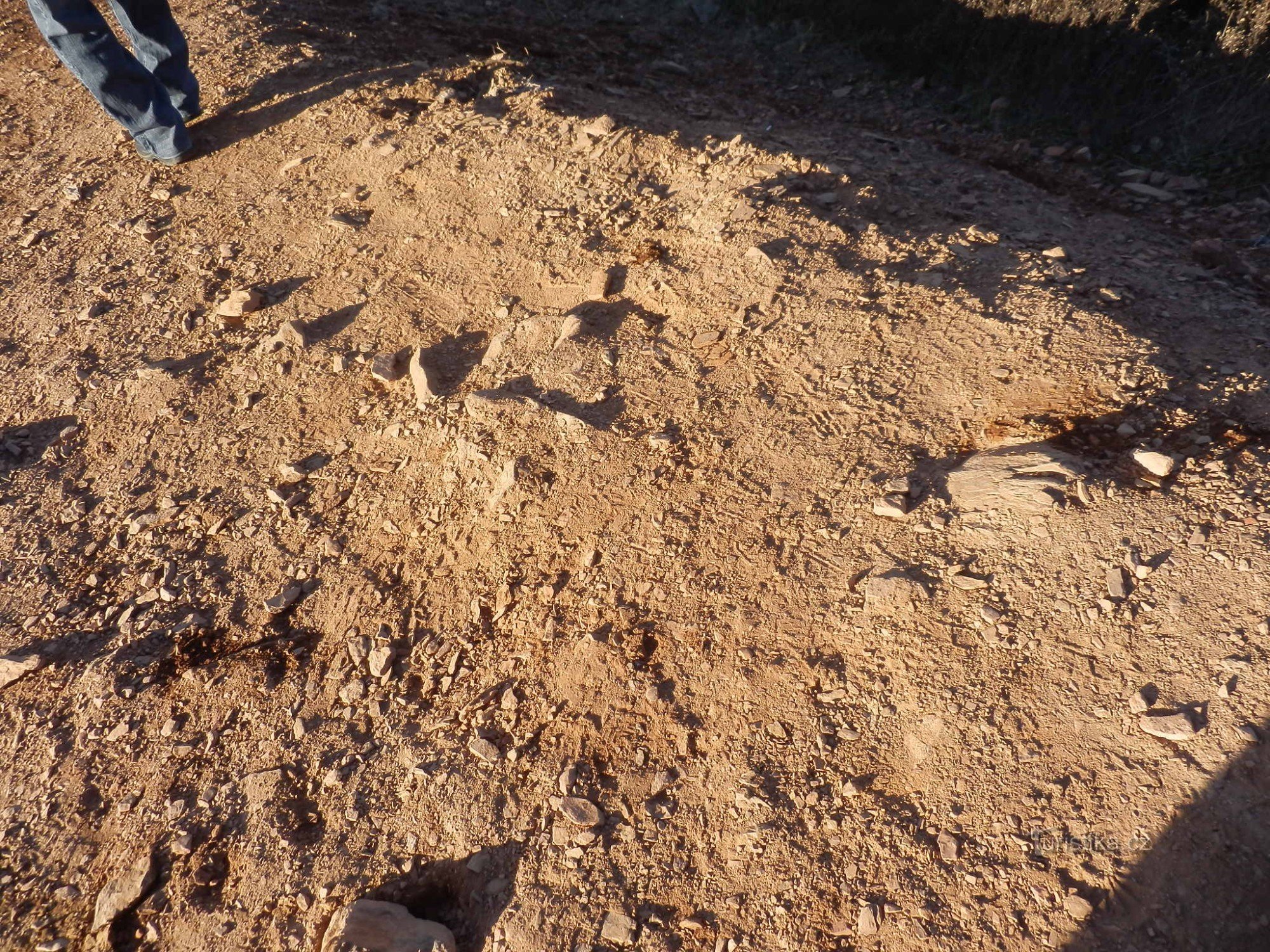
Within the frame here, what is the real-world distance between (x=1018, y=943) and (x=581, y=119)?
3149mm

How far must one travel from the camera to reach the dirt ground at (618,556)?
1.65m

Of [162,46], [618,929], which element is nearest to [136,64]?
[162,46]

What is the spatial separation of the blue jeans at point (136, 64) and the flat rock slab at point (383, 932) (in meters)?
3.22

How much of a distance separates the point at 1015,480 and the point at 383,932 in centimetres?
179

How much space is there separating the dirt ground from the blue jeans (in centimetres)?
24

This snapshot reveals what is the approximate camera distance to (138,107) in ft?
10.9

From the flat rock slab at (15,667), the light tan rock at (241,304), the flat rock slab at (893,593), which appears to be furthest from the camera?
the light tan rock at (241,304)

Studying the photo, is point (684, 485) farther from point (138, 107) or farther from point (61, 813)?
point (138, 107)

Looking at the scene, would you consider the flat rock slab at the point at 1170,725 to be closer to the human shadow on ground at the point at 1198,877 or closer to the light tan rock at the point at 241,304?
the human shadow on ground at the point at 1198,877

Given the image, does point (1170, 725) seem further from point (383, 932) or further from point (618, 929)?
point (383, 932)

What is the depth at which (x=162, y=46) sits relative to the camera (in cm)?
343

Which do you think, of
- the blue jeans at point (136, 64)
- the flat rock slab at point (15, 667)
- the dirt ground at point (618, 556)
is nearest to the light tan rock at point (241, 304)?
the dirt ground at point (618, 556)

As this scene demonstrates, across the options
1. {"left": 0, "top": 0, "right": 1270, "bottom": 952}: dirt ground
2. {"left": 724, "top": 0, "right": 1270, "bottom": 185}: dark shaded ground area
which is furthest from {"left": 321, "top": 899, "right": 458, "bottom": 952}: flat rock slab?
{"left": 724, "top": 0, "right": 1270, "bottom": 185}: dark shaded ground area

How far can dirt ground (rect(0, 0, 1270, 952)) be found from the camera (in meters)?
1.65
